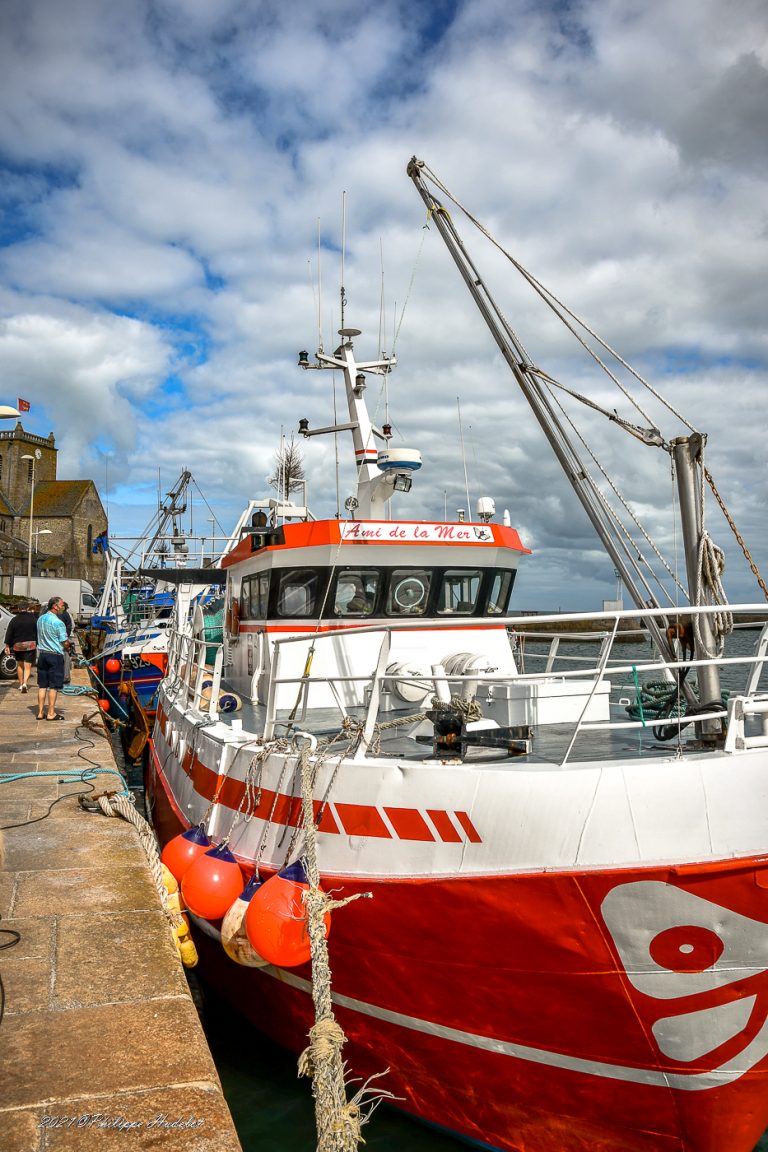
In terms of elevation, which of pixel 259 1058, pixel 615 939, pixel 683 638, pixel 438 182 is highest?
pixel 438 182

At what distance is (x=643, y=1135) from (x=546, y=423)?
5.11 meters

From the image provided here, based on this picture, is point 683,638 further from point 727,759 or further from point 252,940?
point 252,940

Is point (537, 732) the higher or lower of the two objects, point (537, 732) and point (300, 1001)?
the higher

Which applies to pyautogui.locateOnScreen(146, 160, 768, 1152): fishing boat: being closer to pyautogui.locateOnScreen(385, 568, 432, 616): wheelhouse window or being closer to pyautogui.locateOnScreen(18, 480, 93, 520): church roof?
pyautogui.locateOnScreen(385, 568, 432, 616): wheelhouse window

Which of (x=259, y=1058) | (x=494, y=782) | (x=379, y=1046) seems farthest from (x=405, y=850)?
(x=259, y=1058)

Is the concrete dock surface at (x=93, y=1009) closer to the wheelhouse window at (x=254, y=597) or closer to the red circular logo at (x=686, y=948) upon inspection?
the red circular logo at (x=686, y=948)

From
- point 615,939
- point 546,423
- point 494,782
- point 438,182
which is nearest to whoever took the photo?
point 615,939

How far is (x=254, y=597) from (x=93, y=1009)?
538 cm

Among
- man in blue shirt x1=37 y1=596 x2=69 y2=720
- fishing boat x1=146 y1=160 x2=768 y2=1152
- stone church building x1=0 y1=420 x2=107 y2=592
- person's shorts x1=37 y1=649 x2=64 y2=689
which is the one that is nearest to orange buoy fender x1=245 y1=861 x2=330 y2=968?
fishing boat x1=146 y1=160 x2=768 y2=1152

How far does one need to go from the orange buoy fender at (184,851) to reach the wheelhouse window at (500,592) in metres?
3.89

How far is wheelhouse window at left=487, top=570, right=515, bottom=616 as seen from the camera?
8.77 m

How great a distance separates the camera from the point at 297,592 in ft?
27.1

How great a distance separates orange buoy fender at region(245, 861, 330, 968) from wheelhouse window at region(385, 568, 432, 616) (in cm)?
374

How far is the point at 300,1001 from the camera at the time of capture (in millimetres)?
5855
